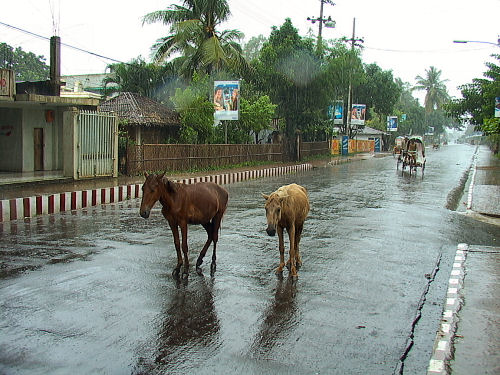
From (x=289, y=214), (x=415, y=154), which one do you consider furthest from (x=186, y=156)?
(x=289, y=214)

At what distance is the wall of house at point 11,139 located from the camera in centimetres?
2248

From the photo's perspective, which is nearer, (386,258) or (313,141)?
(386,258)

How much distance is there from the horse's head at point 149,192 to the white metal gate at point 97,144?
602 inches

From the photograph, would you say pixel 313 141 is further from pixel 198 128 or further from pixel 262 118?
pixel 198 128

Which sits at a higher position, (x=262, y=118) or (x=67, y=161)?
(x=262, y=118)

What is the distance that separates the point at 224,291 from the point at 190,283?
1.91 ft

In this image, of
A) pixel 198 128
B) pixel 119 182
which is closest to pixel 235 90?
pixel 198 128

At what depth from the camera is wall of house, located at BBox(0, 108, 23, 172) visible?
22484 mm

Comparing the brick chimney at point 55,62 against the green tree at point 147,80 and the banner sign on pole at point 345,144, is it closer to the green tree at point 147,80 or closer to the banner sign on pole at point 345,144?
the green tree at point 147,80

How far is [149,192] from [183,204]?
1.79ft

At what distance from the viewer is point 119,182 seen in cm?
2138

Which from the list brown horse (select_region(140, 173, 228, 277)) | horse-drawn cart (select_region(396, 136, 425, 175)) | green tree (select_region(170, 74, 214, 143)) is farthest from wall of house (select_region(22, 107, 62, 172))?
horse-drawn cart (select_region(396, 136, 425, 175))

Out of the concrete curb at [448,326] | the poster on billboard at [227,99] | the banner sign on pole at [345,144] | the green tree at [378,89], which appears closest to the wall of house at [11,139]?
the poster on billboard at [227,99]

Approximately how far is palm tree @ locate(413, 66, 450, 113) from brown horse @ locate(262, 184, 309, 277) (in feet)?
355
